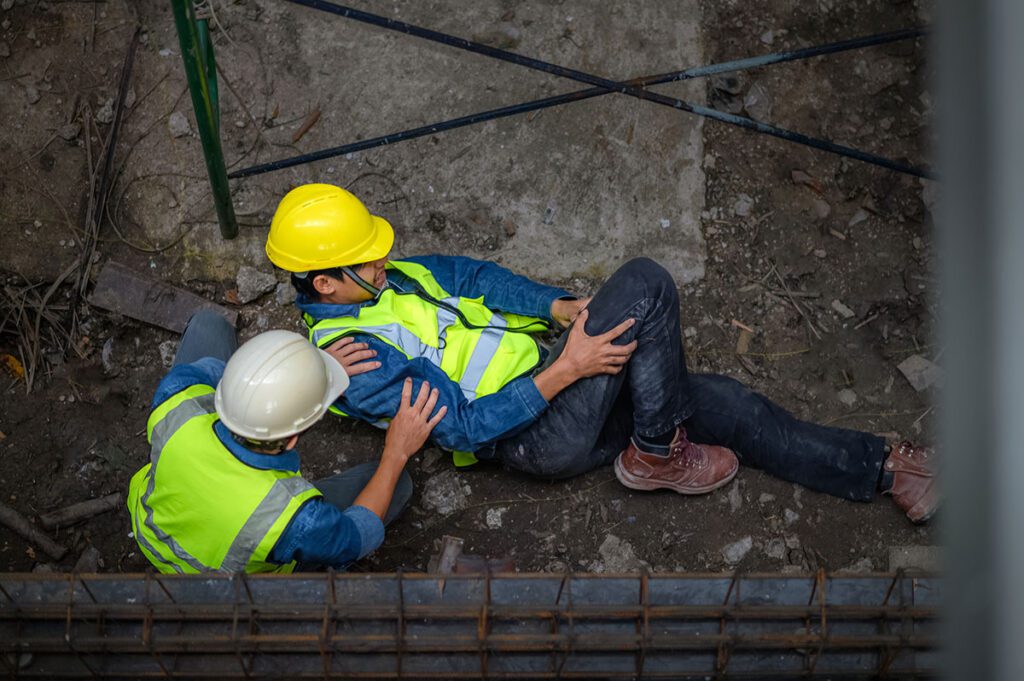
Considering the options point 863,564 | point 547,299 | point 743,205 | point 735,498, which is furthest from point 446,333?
point 863,564

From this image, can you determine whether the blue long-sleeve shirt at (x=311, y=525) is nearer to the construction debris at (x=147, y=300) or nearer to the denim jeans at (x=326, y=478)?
the denim jeans at (x=326, y=478)

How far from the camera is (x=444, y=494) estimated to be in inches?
197

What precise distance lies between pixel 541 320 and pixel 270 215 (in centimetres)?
172

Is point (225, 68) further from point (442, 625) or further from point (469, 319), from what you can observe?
point (442, 625)

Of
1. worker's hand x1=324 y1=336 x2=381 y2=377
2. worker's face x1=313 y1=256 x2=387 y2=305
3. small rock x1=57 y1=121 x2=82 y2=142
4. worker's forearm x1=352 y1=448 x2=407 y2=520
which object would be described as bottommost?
worker's forearm x1=352 y1=448 x2=407 y2=520

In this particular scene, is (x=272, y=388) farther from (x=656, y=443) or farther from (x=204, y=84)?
(x=656, y=443)

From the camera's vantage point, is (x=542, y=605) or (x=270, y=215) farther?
(x=270, y=215)

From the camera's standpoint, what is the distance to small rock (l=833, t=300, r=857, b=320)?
5562mm

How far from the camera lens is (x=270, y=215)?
5621 millimetres

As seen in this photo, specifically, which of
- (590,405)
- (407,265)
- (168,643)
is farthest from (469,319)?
(168,643)

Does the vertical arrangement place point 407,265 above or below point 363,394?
above

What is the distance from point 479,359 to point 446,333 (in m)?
0.18

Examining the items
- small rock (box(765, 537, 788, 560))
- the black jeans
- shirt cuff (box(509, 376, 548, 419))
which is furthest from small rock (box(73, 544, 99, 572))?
small rock (box(765, 537, 788, 560))

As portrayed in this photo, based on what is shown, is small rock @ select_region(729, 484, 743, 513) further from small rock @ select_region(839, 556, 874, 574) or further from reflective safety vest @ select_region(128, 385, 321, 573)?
reflective safety vest @ select_region(128, 385, 321, 573)
